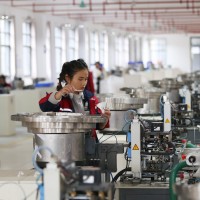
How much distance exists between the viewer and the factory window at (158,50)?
43.3 m

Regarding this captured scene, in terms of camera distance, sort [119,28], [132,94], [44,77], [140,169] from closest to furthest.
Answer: [140,169]
[132,94]
[44,77]
[119,28]

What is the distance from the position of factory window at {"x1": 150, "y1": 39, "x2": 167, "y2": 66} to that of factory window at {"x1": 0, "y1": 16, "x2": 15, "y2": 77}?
23.6m

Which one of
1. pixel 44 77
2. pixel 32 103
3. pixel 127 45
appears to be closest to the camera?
pixel 32 103

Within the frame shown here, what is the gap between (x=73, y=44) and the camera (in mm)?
27562

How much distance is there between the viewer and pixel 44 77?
898 inches

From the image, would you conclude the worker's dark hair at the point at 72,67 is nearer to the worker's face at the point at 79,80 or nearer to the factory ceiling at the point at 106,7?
the worker's face at the point at 79,80

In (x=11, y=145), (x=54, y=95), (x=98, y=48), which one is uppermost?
(x=98, y=48)

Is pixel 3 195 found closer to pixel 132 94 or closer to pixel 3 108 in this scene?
pixel 132 94

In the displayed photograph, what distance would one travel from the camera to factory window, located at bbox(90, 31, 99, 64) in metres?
30.5

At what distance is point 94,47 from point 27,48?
9391 mm

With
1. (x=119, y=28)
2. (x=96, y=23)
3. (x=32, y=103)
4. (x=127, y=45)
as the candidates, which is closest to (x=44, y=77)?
(x=32, y=103)

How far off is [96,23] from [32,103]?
1458cm

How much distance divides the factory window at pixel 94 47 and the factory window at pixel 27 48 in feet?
26.9

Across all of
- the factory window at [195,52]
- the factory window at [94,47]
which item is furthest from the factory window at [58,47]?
the factory window at [195,52]
